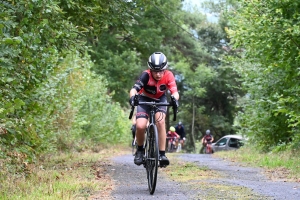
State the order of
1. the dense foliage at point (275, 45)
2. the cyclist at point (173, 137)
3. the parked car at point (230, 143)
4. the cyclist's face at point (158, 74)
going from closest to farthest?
the cyclist's face at point (158, 74) < the dense foliage at point (275, 45) < the cyclist at point (173, 137) < the parked car at point (230, 143)

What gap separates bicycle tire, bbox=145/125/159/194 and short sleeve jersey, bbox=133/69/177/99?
0.58 metres

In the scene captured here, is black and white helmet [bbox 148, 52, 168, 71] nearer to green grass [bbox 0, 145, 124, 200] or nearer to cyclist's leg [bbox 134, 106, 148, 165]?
cyclist's leg [bbox 134, 106, 148, 165]

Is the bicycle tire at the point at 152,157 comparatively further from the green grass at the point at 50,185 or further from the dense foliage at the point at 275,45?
the dense foliage at the point at 275,45

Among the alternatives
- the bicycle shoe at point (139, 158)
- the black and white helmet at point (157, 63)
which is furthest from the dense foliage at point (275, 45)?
the black and white helmet at point (157, 63)

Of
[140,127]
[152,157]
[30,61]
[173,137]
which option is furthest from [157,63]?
[173,137]

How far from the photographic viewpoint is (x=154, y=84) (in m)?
9.16

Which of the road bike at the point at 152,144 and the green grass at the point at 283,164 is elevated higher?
the road bike at the point at 152,144

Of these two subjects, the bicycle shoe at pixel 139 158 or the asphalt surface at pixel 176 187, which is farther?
the bicycle shoe at pixel 139 158

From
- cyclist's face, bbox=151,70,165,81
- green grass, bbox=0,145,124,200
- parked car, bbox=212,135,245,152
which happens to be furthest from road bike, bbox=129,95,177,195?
parked car, bbox=212,135,245,152

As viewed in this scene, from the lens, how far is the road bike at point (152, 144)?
28.1 feet

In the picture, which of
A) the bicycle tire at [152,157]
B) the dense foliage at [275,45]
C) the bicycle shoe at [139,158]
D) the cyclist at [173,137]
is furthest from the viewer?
the cyclist at [173,137]

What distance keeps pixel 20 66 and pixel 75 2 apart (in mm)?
3442

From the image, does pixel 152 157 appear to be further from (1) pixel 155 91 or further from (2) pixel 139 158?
(1) pixel 155 91

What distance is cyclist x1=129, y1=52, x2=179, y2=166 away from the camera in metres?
8.88
